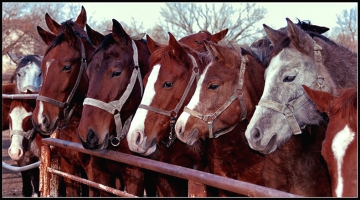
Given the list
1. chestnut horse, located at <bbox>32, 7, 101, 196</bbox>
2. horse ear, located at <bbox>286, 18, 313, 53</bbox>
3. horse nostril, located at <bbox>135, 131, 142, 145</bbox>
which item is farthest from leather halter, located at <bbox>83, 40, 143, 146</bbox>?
horse ear, located at <bbox>286, 18, 313, 53</bbox>

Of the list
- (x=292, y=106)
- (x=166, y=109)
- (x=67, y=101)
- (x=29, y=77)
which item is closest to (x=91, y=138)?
(x=166, y=109)

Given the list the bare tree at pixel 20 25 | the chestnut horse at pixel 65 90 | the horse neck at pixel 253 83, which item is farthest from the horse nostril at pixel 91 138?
the bare tree at pixel 20 25

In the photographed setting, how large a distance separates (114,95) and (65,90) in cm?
90

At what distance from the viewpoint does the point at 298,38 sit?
3.51 m

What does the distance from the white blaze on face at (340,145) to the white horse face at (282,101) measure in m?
0.86

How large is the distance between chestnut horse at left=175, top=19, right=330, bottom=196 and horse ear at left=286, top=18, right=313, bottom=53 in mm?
591

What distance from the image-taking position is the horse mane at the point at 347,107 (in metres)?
2.50

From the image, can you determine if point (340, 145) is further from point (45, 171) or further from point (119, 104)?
point (45, 171)

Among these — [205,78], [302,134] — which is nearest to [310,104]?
[302,134]

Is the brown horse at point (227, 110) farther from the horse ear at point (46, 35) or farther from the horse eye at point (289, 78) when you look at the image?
the horse ear at point (46, 35)

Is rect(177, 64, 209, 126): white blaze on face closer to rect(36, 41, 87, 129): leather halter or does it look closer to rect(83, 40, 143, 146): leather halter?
rect(83, 40, 143, 146): leather halter

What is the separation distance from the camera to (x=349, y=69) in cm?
364

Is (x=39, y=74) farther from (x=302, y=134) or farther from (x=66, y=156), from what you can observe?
(x=302, y=134)

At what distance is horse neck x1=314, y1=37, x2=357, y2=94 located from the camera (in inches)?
139
